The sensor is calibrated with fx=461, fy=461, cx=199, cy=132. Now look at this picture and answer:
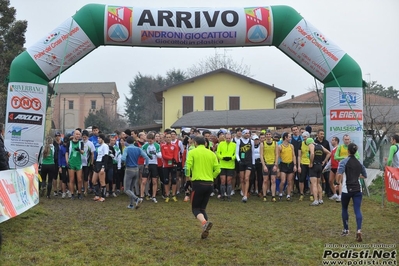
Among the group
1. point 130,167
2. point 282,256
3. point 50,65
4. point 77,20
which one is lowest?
point 282,256

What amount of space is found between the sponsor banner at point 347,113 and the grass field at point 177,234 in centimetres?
211

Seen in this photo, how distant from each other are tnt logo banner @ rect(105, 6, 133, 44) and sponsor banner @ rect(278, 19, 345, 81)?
176 inches

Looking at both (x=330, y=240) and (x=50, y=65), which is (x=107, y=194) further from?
(x=330, y=240)

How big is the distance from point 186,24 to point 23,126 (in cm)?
532

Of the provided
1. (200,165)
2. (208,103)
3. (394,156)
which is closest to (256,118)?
(208,103)

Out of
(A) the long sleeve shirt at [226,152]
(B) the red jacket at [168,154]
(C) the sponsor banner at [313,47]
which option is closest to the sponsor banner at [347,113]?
(C) the sponsor banner at [313,47]

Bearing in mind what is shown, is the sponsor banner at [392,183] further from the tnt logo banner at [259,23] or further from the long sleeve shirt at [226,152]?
the tnt logo banner at [259,23]

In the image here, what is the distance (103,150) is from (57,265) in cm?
680

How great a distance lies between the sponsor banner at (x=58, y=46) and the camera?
1273 cm

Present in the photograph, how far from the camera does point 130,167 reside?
37.6 ft

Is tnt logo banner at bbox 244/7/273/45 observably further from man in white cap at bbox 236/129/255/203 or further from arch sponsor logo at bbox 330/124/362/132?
arch sponsor logo at bbox 330/124/362/132

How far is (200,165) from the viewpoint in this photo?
8.34m

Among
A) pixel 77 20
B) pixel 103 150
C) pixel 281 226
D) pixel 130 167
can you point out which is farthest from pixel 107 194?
pixel 281 226

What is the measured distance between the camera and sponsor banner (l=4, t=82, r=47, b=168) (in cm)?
1259
